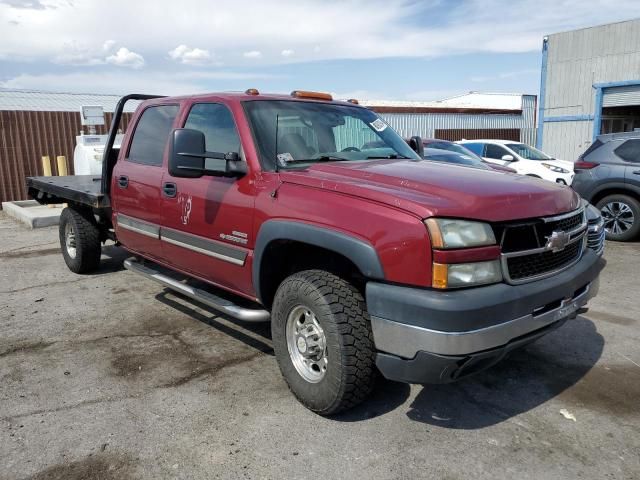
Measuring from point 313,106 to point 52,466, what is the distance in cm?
291

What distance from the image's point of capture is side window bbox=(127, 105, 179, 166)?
14.9ft

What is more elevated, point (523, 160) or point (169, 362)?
point (523, 160)

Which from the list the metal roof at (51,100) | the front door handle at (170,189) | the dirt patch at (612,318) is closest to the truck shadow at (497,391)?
the dirt patch at (612,318)

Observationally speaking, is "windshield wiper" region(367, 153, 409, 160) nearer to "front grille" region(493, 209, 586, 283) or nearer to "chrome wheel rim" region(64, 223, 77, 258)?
"front grille" region(493, 209, 586, 283)

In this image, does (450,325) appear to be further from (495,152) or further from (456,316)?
(495,152)

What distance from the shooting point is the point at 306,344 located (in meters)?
3.16

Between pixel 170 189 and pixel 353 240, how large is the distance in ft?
6.64

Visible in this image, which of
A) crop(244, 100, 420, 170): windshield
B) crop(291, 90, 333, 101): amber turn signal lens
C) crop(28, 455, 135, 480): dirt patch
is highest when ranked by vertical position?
crop(291, 90, 333, 101): amber turn signal lens

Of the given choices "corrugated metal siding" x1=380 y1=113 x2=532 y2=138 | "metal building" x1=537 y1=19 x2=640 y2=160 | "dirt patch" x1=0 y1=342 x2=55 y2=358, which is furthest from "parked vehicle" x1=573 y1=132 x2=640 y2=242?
"metal building" x1=537 y1=19 x2=640 y2=160

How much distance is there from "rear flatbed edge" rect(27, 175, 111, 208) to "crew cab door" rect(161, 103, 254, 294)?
139cm

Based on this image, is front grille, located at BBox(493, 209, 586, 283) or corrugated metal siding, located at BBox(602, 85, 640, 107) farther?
corrugated metal siding, located at BBox(602, 85, 640, 107)

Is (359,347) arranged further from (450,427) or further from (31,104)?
(31,104)

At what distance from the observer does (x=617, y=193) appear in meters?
8.37

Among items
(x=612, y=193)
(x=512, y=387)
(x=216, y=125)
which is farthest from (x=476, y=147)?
(x=512, y=387)
